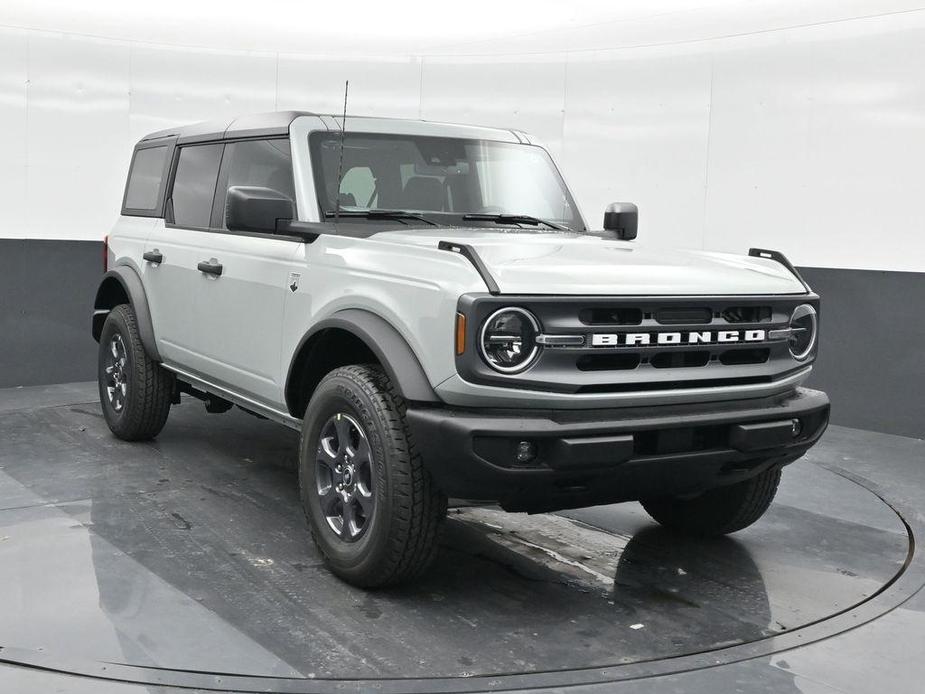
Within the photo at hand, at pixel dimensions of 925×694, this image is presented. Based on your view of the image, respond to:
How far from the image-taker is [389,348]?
3.67 m

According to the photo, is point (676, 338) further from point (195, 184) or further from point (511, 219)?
point (195, 184)

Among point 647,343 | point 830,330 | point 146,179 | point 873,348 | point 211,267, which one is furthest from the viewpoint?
point 830,330

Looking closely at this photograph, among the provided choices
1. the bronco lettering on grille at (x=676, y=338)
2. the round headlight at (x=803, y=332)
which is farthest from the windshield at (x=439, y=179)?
the bronco lettering on grille at (x=676, y=338)

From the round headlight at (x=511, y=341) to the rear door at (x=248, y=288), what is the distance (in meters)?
1.30

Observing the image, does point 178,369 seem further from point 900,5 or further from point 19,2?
point 900,5

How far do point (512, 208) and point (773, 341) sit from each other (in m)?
1.54

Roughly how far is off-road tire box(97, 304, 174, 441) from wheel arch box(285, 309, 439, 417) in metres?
1.93

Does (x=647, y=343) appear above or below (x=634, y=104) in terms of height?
below

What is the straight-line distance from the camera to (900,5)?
23.9 ft

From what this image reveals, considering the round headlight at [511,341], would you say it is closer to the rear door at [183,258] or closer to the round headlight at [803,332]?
the round headlight at [803,332]

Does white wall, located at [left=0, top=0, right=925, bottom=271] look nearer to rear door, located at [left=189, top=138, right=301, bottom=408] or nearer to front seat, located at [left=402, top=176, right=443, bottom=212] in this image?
front seat, located at [left=402, top=176, right=443, bottom=212]

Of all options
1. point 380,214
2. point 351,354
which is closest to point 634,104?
point 380,214

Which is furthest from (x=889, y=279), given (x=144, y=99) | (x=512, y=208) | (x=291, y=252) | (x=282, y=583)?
(x=144, y=99)

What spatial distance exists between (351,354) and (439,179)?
3.54 feet
